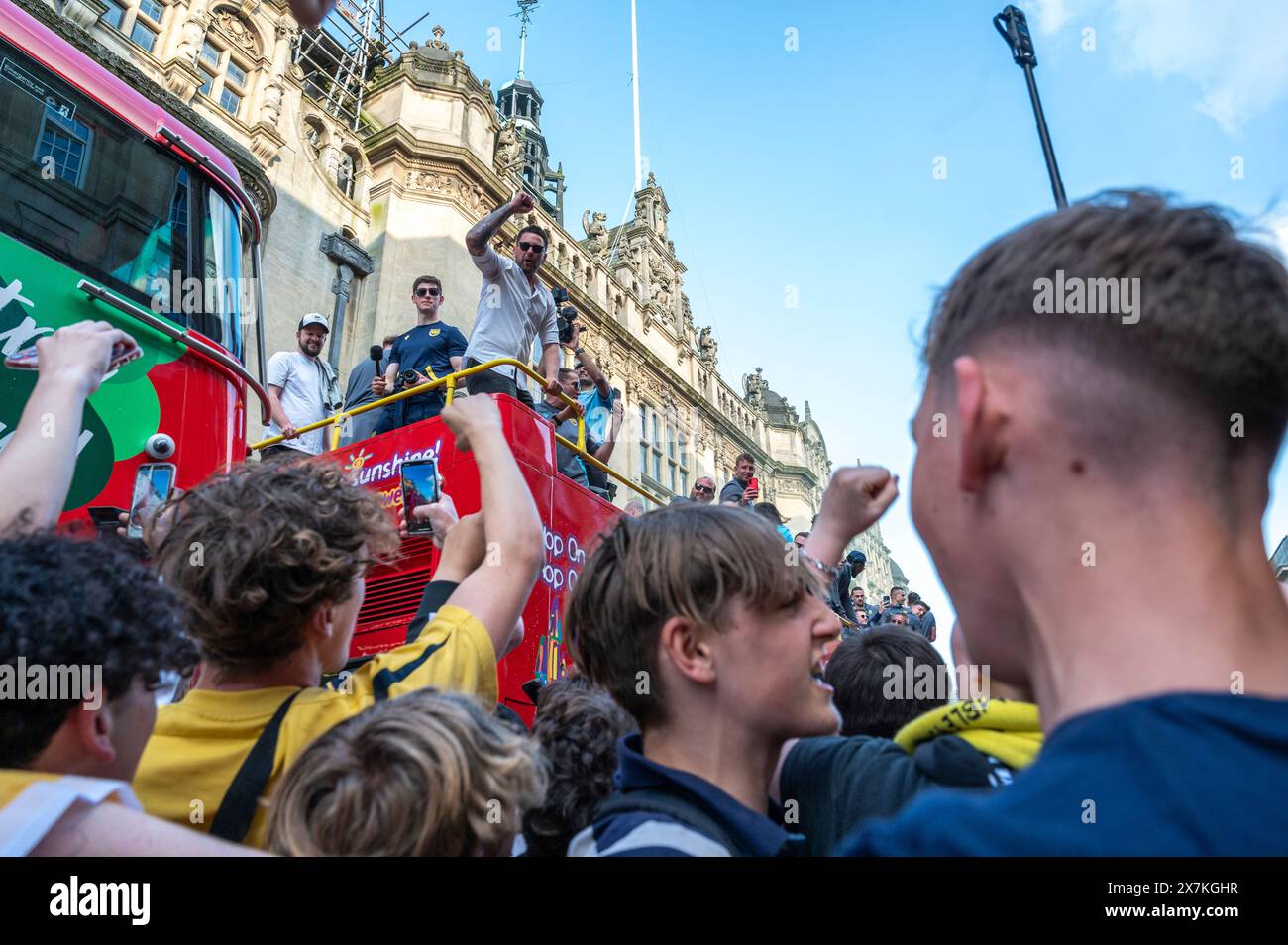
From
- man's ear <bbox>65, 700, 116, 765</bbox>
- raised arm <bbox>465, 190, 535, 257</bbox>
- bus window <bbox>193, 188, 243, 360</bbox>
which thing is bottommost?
man's ear <bbox>65, 700, 116, 765</bbox>

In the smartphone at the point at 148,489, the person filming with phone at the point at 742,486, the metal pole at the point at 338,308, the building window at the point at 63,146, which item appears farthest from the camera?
the metal pole at the point at 338,308

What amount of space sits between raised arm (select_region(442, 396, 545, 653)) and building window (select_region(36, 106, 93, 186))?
11.6 feet

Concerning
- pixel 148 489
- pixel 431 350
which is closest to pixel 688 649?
pixel 148 489

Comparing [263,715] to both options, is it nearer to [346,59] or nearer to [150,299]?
[150,299]

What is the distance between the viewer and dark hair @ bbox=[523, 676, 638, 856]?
1.88m

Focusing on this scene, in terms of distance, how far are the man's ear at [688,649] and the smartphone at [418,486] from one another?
11.5ft

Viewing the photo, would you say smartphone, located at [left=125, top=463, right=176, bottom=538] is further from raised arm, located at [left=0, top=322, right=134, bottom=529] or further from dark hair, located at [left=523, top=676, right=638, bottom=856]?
dark hair, located at [left=523, top=676, right=638, bottom=856]

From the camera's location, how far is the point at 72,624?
1.22 metres

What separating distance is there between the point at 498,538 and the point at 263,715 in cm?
65

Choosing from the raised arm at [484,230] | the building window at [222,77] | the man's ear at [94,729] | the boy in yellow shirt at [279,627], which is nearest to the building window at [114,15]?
the building window at [222,77]

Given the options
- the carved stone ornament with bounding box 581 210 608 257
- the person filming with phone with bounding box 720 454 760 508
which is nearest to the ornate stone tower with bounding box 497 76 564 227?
the carved stone ornament with bounding box 581 210 608 257

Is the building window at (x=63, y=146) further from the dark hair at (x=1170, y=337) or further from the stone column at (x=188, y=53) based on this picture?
the stone column at (x=188, y=53)

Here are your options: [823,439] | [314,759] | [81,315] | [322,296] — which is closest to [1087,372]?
[314,759]

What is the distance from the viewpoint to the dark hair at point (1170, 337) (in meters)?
0.83
